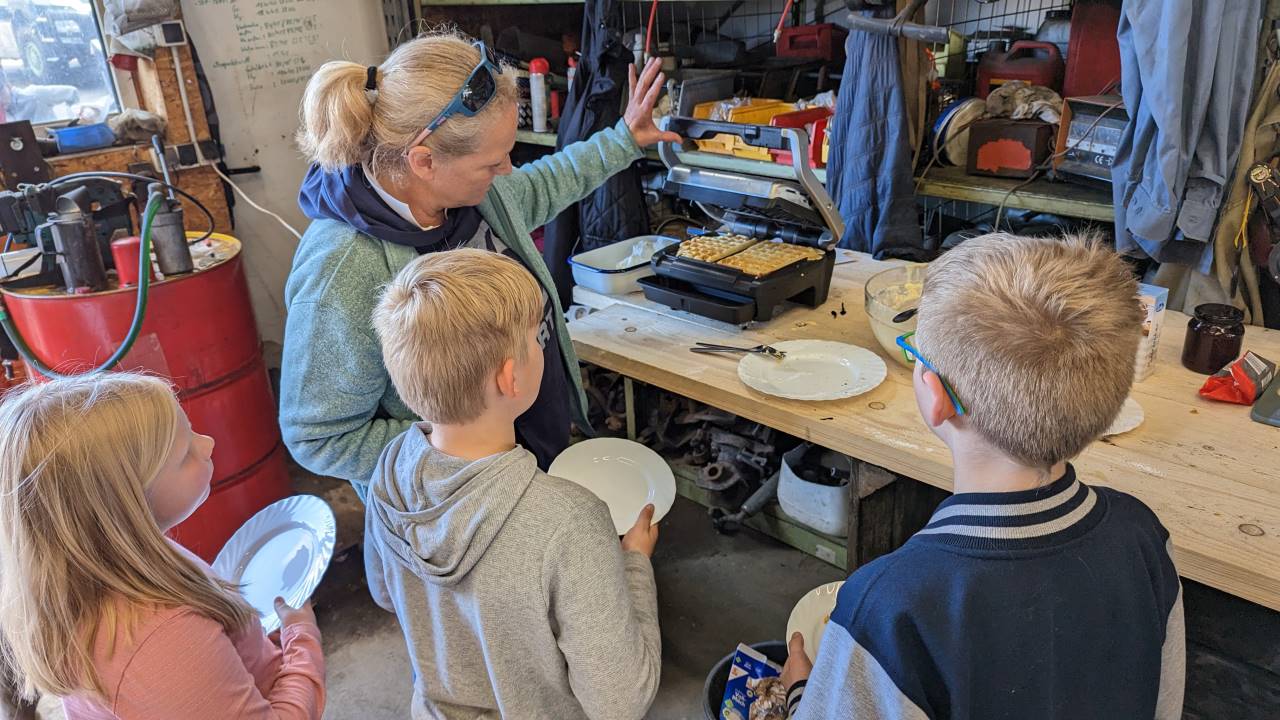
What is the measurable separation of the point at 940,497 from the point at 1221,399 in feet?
2.25

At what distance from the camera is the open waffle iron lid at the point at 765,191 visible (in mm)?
1882

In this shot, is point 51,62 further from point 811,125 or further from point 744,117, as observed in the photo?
point 811,125

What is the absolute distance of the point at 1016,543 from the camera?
2.97ft

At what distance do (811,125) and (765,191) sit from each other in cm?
95

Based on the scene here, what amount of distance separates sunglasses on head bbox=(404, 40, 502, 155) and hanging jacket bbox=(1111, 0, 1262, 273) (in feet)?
4.91

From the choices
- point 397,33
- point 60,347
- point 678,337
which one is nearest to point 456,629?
point 678,337

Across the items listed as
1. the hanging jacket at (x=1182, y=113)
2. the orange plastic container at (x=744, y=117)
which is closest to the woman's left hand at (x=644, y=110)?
the orange plastic container at (x=744, y=117)

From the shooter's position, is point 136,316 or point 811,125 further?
point 811,125

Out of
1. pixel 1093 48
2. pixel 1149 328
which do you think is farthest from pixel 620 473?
pixel 1093 48

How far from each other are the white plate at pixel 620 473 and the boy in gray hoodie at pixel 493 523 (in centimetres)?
60

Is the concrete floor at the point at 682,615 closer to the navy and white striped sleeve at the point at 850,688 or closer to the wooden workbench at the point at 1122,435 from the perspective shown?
the wooden workbench at the point at 1122,435

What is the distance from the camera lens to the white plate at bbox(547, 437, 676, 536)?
1.80m

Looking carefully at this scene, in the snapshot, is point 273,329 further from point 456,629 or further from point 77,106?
point 456,629

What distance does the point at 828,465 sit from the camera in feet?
7.66
